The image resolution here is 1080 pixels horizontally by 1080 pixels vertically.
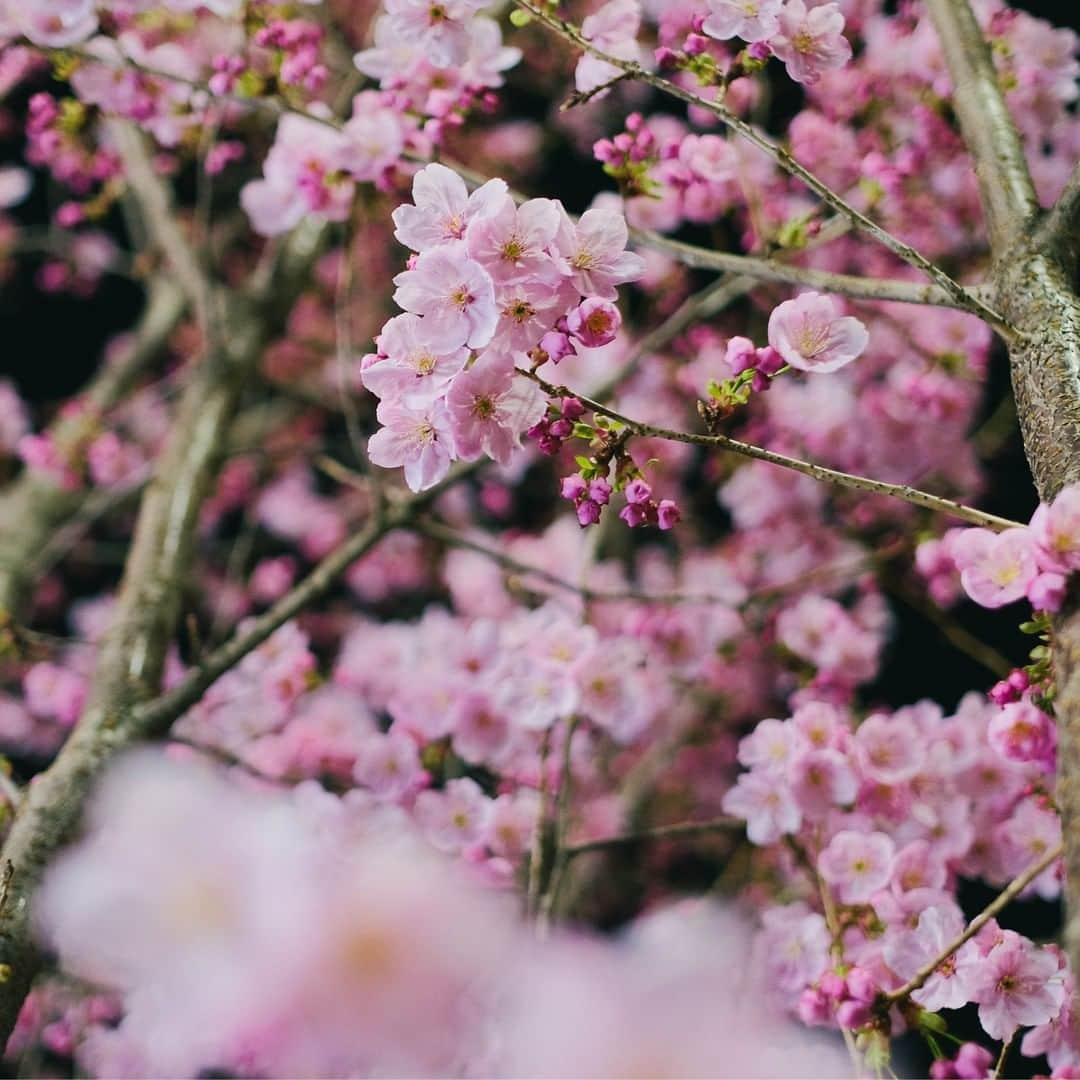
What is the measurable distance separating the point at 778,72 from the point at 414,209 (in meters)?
2.11

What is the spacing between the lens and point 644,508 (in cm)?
109

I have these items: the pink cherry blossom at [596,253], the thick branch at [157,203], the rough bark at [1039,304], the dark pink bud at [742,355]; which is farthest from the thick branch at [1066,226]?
the thick branch at [157,203]

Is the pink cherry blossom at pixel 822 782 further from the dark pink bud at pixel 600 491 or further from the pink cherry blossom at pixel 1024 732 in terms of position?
the dark pink bud at pixel 600 491

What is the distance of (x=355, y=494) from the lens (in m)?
3.77

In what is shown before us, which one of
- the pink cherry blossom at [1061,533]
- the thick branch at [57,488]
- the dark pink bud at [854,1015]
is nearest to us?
the pink cherry blossom at [1061,533]

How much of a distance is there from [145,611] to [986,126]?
62.7 inches

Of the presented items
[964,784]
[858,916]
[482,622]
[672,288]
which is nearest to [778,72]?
[672,288]

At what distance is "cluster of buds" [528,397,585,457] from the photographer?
106 centimetres

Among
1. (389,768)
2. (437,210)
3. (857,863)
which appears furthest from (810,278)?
(389,768)

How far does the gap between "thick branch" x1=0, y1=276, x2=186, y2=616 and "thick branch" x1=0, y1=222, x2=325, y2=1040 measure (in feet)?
1.43

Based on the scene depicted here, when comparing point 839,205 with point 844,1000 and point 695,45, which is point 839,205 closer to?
point 695,45

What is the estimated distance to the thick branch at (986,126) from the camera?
4.27 ft

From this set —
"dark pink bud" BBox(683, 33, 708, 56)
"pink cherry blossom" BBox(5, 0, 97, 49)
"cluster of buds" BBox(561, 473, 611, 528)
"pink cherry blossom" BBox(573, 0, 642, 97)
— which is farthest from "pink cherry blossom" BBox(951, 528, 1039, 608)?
"pink cherry blossom" BBox(5, 0, 97, 49)

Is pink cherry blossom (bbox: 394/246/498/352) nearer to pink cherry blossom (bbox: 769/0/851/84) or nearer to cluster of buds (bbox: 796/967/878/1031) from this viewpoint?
pink cherry blossom (bbox: 769/0/851/84)
